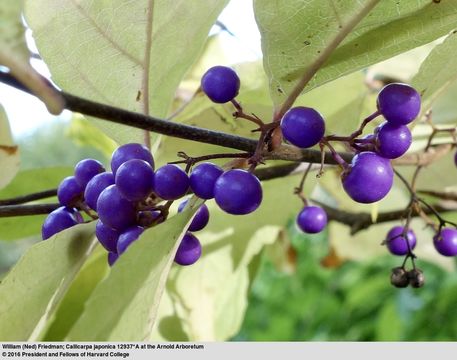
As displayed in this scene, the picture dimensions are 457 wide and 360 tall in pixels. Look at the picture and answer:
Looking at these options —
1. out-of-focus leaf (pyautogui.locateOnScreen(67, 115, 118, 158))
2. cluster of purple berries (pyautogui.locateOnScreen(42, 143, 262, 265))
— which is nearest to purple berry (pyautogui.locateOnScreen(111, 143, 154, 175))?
cluster of purple berries (pyautogui.locateOnScreen(42, 143, 262, 265))

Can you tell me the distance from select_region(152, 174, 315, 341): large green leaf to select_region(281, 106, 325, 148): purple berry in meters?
0.41

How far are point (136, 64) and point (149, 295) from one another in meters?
0.25

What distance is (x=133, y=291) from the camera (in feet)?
1.56

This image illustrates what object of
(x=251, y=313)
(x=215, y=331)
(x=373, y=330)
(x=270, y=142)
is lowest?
(x=251, y=313)

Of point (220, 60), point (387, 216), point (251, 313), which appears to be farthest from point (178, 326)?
point (251, 313)

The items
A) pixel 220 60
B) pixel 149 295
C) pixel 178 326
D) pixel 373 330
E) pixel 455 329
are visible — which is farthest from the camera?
pixel 373 330

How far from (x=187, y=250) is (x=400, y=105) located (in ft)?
0.73

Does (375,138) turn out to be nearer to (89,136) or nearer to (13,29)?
(13,29)

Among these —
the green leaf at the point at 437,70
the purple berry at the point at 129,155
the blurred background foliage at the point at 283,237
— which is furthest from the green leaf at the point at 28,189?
the green leaf at the point at 437,70

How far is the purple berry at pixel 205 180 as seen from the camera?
498 millimetres

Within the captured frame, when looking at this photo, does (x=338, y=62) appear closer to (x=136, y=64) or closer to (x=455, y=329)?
(x=136, y=64)

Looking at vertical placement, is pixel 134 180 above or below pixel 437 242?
above

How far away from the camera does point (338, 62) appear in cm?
56

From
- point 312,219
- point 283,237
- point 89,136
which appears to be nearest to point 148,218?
point 312,219
